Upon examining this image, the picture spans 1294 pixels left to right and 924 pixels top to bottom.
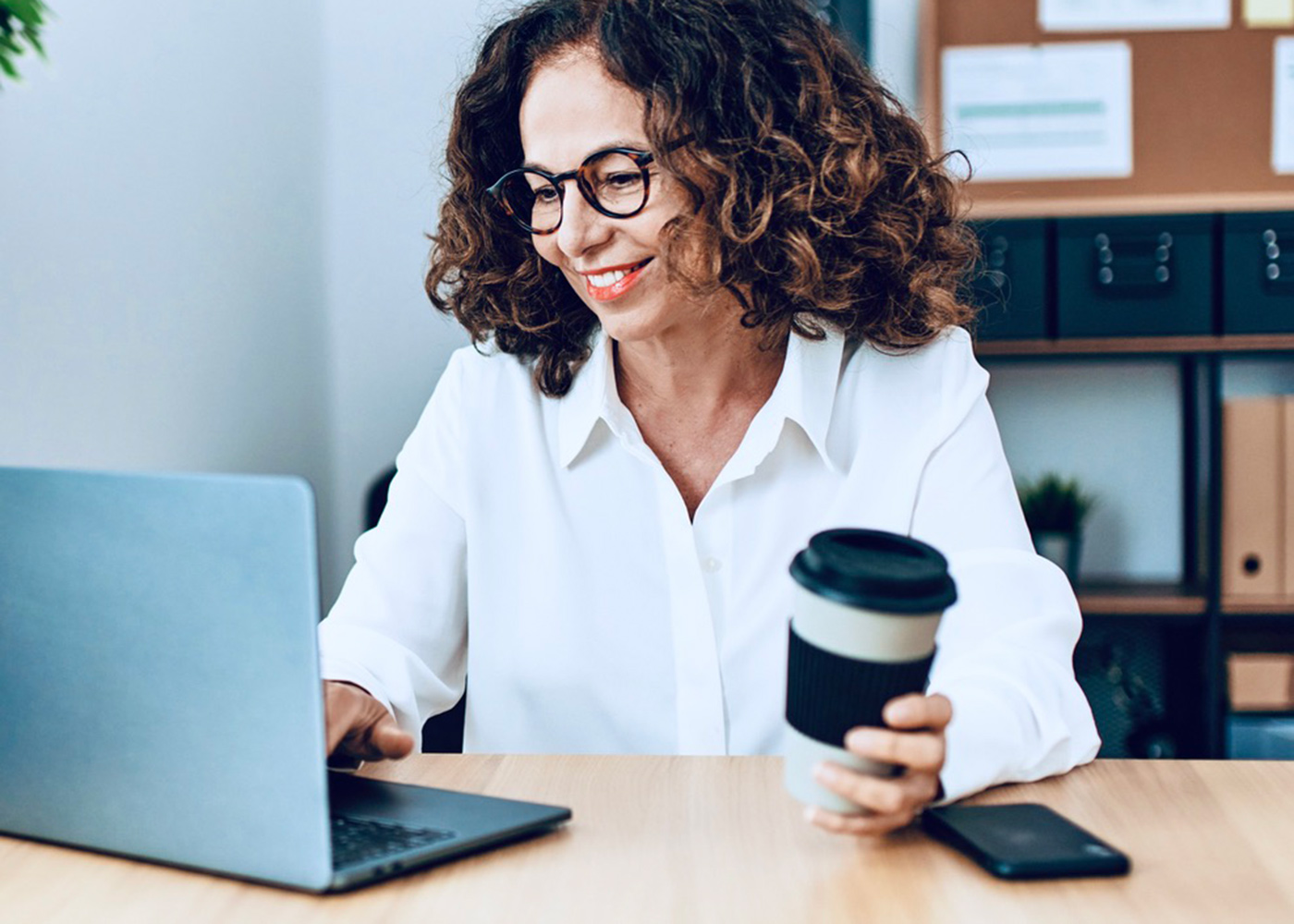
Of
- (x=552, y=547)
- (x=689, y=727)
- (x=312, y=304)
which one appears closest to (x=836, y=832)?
(x=689, y=727)

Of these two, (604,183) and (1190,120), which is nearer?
(604,183)

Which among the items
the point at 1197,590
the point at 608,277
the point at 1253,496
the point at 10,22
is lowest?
the point at 1197,590

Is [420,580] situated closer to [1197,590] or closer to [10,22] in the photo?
[10,22]

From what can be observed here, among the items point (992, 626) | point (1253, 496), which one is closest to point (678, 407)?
point (992, 626)

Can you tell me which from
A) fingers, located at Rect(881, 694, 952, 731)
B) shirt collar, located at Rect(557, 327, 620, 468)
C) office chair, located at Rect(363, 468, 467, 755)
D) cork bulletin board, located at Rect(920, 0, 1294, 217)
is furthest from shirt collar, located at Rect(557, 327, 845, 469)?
cork bulletin board, located at Rect(920, 0, 1294, 217)

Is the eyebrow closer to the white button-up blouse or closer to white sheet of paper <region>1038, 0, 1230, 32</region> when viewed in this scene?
the white button-up blouse

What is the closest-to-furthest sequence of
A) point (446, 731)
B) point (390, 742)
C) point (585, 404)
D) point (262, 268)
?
point (390, 742), point (585, 404), point (446, 731), point (262, 268)

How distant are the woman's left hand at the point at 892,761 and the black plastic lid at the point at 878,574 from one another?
71mm

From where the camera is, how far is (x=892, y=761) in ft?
2.46

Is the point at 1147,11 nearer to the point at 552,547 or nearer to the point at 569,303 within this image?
the point at 569,303

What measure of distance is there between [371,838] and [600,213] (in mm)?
653

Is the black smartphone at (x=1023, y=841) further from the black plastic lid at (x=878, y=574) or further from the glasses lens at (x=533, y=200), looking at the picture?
the glasses lens at (x=533, y=200)

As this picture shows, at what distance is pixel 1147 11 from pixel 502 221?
1821mm

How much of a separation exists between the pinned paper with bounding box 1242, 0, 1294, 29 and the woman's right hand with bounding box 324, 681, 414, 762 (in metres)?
2.44
